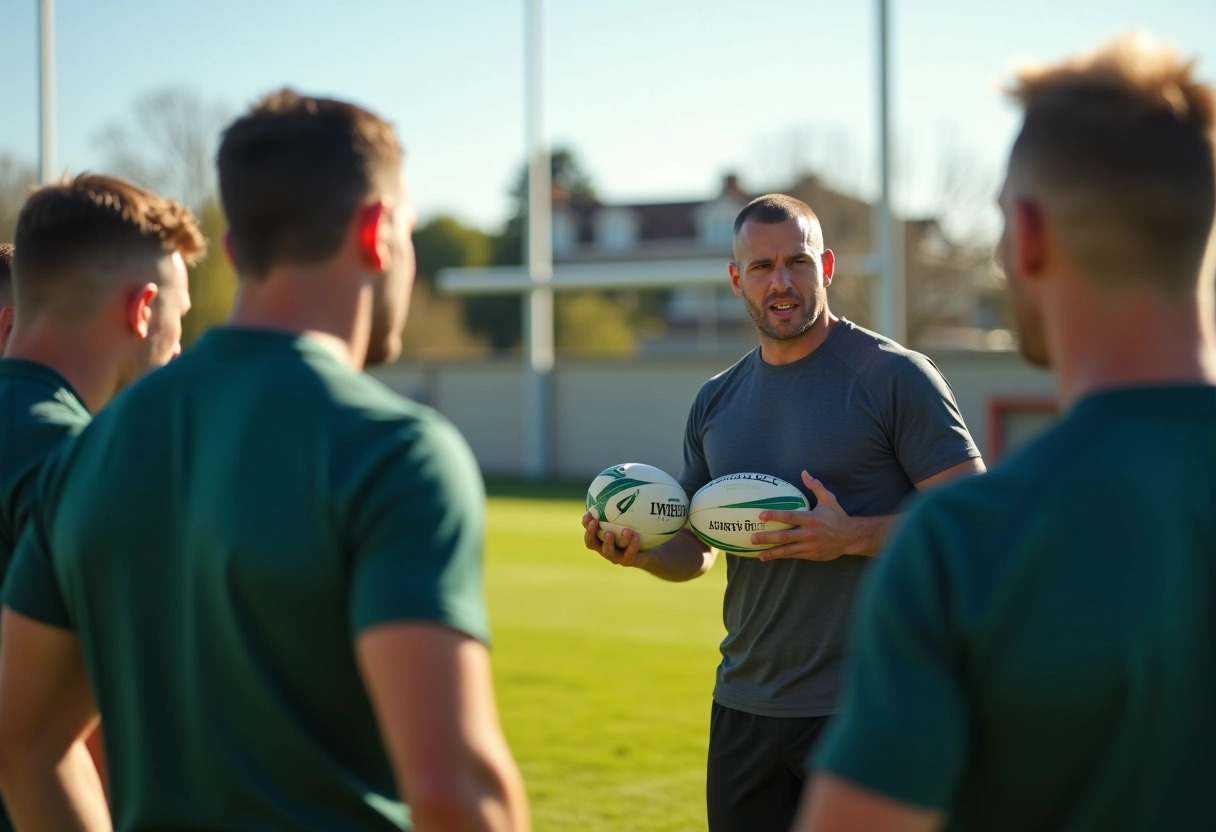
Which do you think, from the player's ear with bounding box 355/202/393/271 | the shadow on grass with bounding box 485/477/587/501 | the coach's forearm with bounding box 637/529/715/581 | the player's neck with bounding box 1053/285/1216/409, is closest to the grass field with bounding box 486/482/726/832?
the coach's forearm with bounding box 637/529/715/581

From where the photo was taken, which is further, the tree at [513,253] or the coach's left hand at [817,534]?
the tree at [513,253]

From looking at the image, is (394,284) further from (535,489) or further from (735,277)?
(535,489)

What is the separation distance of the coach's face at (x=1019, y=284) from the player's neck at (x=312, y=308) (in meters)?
1.08

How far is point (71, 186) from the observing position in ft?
9.64

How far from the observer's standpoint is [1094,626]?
164 centimetres

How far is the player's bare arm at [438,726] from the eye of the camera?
1828 millimetres

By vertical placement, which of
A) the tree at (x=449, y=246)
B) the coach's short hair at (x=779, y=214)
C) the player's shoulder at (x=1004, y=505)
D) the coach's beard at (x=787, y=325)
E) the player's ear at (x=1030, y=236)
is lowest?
the player's shoulder at (x=1004, y=505)

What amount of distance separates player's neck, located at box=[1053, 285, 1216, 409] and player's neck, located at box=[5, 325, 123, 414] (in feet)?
7.18

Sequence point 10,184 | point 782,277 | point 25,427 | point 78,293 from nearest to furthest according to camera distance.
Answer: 1. point 25,427
2. point 78,293
3. point 782,277
4. point 10,184

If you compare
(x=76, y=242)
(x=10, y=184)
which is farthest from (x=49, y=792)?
(x=10, y=184)

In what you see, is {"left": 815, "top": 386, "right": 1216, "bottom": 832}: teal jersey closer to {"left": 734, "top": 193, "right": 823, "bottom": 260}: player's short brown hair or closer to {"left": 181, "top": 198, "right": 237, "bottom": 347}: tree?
{"left": 734, "top": 193, "right": 823, "bottom": 260}: player's short brown hair

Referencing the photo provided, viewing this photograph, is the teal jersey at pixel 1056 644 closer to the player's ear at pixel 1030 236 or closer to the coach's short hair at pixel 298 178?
the player's ear at pixel 1030 236

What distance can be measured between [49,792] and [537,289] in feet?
99.9

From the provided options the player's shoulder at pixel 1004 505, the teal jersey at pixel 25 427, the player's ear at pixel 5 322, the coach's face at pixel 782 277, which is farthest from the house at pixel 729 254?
the player's shoulder at pixel 1004 505
